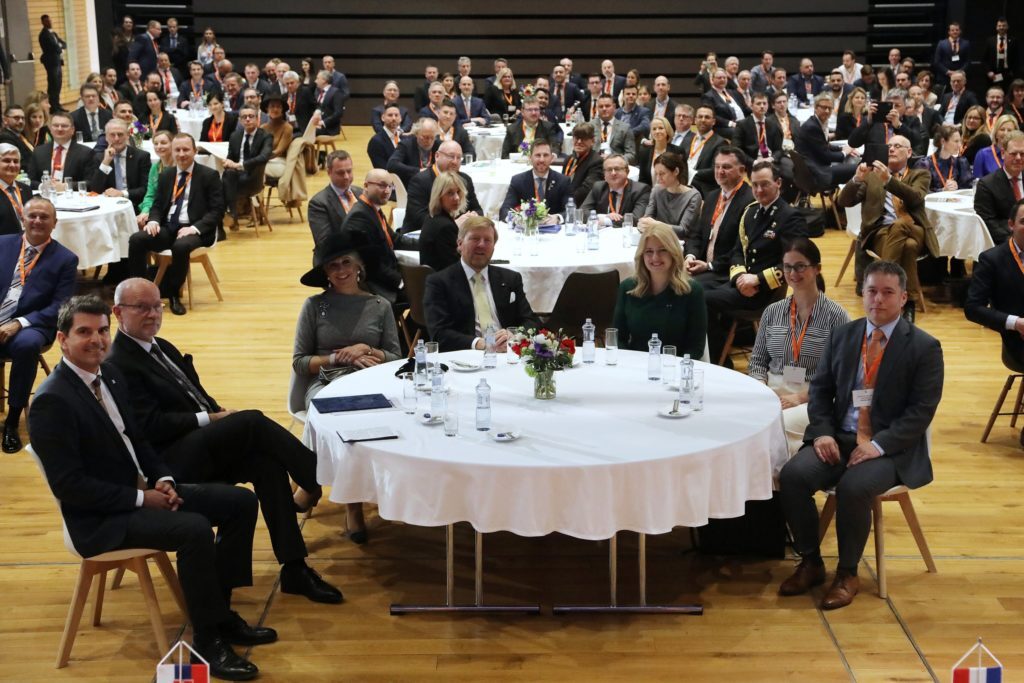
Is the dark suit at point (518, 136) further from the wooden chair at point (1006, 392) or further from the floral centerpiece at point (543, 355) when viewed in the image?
the floral centerpiece at point (543, 355)

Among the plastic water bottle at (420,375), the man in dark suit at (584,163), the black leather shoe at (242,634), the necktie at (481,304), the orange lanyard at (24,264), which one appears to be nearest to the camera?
the black leather shoe at (242,634)

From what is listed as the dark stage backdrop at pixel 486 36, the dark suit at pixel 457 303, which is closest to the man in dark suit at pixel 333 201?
the dark suit at pixel 457 303

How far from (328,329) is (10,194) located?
388cm

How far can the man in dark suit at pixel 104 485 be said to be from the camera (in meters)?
3.93

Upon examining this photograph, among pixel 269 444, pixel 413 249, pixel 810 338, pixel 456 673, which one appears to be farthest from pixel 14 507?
pixel 810 338

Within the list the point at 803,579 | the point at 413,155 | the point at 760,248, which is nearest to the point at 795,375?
the point at 803,579

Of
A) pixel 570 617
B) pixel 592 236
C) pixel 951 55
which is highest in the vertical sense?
pixel 951 55

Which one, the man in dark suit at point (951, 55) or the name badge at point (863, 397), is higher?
the man in dark suit at point (951, 55)

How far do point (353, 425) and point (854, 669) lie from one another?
6.41 feet

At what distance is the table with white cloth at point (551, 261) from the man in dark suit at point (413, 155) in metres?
3.34

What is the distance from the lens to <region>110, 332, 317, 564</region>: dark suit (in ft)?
15.1

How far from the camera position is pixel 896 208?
8891 millimetres

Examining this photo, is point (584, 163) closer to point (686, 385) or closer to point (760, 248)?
point (760, 248)

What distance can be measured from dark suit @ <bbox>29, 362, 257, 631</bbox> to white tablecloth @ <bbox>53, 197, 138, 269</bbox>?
4.99 meters
